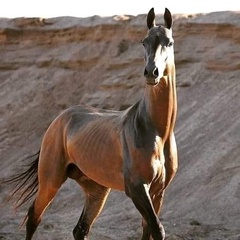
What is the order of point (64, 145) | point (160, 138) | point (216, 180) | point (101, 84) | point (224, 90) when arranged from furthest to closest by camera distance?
point (101, 84)
point (224, 90)
point (216, 180)
point (64, 145)
point (160, 138)

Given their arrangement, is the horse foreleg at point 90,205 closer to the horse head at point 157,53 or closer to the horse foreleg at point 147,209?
the horse foreleg at point 147,209

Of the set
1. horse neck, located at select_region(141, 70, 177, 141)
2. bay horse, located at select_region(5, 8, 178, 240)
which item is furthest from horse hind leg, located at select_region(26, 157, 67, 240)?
horse neck, located at select_region(141, 70, 177, 141)

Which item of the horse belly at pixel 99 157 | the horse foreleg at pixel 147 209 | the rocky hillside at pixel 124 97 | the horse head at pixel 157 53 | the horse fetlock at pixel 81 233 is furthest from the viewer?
the rocky hillside at pixel 124 97

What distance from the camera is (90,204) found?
38.0 feet

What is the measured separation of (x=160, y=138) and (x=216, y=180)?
7716 mm

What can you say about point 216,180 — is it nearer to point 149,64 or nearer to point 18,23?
point 149,64

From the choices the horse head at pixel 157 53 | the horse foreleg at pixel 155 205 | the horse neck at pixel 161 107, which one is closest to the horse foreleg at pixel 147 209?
the horse foreleg at pixel 155 205

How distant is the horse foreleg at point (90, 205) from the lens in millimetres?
11539

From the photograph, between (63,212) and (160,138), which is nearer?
(160,138)

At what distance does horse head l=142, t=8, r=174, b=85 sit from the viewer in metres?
9.06

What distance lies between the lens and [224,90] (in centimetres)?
2083

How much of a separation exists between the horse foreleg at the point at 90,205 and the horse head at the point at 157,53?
254 centimetres

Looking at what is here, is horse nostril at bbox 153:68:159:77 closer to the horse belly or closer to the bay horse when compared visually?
the bay horse

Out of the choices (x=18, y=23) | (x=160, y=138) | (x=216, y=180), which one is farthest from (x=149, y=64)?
(x=18, y=23)
